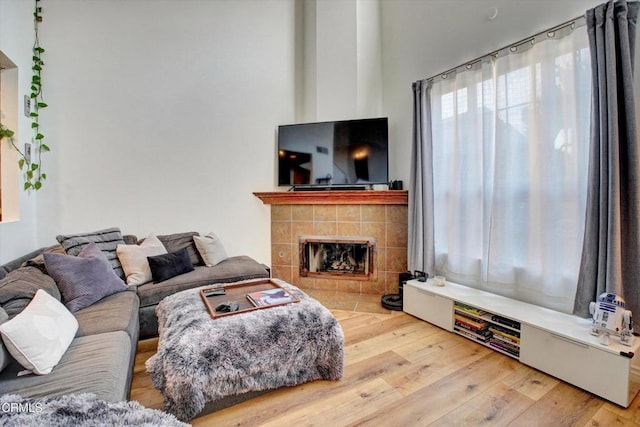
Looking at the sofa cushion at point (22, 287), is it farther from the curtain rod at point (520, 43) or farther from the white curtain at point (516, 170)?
the curtain rod at point (520, 43)

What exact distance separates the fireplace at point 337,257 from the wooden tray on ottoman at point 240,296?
1292mm

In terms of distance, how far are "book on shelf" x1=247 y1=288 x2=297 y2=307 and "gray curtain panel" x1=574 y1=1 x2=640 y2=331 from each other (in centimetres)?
193

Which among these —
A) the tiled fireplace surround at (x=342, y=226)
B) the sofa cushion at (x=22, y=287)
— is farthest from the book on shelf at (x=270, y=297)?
the tiled fireplace surround at (x=342, y=226)

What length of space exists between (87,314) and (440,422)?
2122 mm

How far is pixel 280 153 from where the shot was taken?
3.64 meters

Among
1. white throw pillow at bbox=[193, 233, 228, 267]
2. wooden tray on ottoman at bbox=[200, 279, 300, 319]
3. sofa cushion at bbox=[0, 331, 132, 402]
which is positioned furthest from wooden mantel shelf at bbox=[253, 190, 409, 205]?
sofa cushion at bbox=[0, 331, 132, 402]

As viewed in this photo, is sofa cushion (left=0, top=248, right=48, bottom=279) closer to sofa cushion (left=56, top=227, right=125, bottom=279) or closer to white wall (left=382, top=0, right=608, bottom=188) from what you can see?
sofa cushion (left=56, top=227, right=125, bottom=279)

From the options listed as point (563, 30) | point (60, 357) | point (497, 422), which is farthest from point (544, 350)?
point (60, 357)

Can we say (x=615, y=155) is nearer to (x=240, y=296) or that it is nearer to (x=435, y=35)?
(x=435, y=35)

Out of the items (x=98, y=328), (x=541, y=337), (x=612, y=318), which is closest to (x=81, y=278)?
(x=98, y=328)

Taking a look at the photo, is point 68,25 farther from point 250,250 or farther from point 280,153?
point 250,250

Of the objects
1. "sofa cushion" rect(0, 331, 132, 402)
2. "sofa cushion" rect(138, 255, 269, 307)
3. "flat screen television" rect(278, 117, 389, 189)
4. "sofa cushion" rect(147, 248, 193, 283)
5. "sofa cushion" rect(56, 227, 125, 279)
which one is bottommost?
"sofa cushion" rect(0, 331, 132, 402)

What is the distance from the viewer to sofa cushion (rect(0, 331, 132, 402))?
1.13m

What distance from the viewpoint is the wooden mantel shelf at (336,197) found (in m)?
3.24
